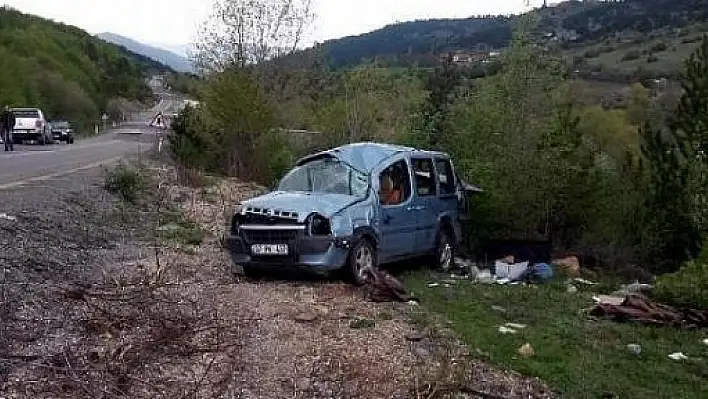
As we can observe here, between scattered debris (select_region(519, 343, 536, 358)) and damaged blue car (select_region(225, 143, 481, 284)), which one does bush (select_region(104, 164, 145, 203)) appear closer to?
damaged blue car (select_region(225, 143, 481, 284))

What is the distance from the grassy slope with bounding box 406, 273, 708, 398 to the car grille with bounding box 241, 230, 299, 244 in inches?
68.0

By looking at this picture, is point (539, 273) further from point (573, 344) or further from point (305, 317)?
point (305, 317)

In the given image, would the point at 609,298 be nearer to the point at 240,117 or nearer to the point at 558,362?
the point at 558,362

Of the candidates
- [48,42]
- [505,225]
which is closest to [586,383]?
[505,225]

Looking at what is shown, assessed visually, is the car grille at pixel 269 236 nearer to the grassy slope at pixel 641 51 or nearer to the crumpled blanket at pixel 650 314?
the crumpled blanket at pixel 650 314

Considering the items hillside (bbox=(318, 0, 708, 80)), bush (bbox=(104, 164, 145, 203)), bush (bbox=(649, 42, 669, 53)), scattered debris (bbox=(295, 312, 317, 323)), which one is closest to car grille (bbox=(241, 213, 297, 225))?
scattered debris (bbox=(295, 312, 317, 323))

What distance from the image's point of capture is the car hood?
1133 cm

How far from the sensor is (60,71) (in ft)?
388

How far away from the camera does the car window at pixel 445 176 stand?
1420 cm

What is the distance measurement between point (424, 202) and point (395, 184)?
70 cm

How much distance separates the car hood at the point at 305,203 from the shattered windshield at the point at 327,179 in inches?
11.6

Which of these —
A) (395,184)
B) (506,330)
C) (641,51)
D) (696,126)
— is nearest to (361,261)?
(395,184)

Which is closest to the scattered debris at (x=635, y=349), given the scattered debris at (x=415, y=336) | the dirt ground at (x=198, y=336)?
the dirt ground at (x=198, y=336)

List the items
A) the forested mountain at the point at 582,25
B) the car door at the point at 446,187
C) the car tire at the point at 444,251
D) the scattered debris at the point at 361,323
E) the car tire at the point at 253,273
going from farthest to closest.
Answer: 1. the forested mountain at the point at 582,25
2. the car door at the point at 446,187
3. the car tire at the point at 444,251
4. the car tire at the point at 253,273
5. the scattered debris at the point at 361,323
